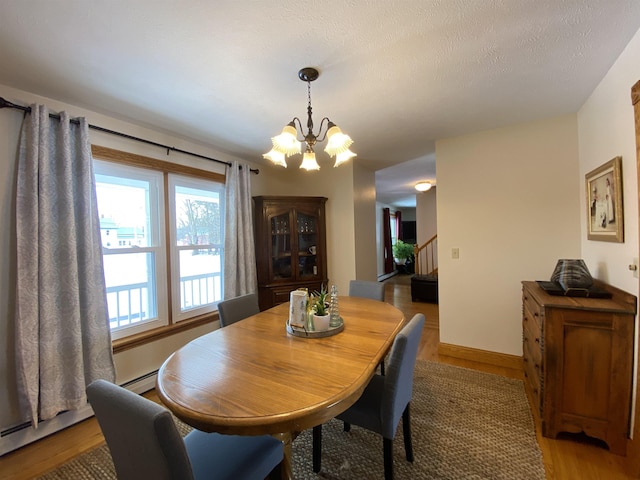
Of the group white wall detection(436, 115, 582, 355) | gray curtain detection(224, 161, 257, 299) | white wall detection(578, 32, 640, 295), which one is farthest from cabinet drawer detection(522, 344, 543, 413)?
gray curtain detection(224, 161, 257, 299)

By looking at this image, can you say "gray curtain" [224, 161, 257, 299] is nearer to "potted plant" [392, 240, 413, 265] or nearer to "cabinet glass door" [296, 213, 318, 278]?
"cabinet glass door" [296, 213, 318, 278]

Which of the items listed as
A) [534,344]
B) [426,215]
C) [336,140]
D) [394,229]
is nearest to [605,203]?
[534,344]

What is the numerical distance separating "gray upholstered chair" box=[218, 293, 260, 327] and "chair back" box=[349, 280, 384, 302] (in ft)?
3.02

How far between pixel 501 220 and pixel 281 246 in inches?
95.4

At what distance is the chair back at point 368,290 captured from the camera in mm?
2455

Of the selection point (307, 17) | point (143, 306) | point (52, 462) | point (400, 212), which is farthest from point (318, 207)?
point (400, 212)

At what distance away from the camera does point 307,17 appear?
1255 millimetres

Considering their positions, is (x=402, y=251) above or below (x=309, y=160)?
below

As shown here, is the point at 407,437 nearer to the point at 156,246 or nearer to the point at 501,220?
the point at 501,220

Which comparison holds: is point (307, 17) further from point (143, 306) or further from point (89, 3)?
point (143, 306)

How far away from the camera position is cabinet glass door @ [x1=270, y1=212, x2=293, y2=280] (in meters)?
3.51

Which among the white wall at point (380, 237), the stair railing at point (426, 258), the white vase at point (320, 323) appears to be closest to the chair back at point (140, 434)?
the white vase at point (320, 323)

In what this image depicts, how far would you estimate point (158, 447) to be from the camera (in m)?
0.78

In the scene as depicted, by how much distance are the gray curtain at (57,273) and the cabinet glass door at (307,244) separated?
2.05m
